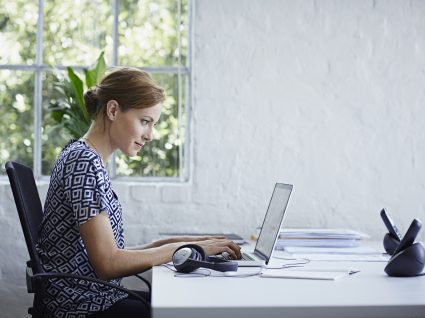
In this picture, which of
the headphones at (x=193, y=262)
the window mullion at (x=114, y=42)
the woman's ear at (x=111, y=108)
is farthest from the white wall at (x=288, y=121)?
the headphones at (x=193, y=262)

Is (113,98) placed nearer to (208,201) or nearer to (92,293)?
(92,293)

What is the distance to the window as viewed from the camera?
14.3ft

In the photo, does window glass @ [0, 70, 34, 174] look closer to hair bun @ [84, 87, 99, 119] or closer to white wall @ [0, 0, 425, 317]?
white wall @ [0, 0, 425, 317]

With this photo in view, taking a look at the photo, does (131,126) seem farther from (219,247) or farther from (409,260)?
(409,260)

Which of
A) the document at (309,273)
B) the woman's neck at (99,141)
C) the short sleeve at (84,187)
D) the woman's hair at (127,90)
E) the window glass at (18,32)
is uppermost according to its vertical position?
the window glass at (18,32)

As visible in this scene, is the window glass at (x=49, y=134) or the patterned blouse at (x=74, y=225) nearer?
the patterned blouse at (x=74, y=225)

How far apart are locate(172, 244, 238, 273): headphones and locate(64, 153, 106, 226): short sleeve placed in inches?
11.5

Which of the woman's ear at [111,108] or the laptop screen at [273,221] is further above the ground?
the woman's ear at [111,108]

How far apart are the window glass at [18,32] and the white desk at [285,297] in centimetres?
249

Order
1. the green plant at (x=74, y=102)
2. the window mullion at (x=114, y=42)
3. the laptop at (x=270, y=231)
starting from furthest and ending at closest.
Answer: the window mullion at (x=114, y=42), the green plant at (x=74, y=102), the laptop at (x=270, y=231)

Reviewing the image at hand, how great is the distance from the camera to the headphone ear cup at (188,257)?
7.63ft

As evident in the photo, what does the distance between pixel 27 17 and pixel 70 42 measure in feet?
0.93

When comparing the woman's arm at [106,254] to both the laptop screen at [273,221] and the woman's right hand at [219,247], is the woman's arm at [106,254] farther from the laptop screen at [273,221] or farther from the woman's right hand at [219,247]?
the laptop screen at [273,221]

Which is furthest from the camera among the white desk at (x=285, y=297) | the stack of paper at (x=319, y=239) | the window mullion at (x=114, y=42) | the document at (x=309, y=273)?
the window mullion at (x=114, y=42)
